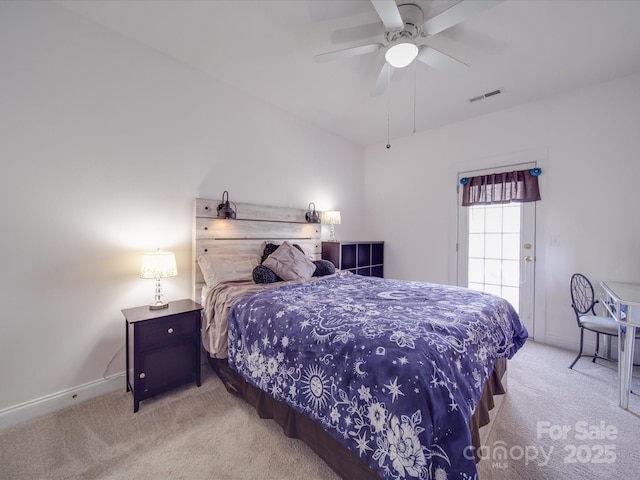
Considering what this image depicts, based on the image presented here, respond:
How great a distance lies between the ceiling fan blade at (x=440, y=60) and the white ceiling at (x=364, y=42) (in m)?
0.27

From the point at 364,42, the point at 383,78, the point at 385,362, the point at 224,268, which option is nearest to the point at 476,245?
the point at 383,78

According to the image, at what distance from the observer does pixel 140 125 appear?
227 centimetres

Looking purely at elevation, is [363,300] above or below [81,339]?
above

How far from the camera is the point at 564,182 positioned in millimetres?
3002

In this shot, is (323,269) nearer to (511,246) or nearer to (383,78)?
(383,78)

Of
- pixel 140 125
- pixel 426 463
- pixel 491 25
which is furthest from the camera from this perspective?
pixel 140 125

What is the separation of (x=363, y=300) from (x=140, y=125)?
7.95 ft

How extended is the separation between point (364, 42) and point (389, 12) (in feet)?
2.20

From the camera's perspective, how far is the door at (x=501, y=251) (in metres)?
3.25

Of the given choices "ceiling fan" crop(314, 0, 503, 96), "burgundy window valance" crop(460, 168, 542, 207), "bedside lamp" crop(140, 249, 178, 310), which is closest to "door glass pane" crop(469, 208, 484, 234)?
"burgundy window valance" crop(460, 168, 542, 207)

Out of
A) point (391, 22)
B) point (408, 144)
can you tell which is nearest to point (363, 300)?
point (391, 22)

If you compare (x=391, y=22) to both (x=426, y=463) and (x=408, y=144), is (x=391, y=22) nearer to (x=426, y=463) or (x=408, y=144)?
(x=426, y=463)

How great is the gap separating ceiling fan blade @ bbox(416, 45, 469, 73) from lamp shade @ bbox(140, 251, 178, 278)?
8.46 ft

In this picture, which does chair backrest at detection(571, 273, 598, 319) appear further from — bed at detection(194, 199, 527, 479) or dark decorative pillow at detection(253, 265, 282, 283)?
dark decorative pillow at detection(253, 265, 282, 283)
